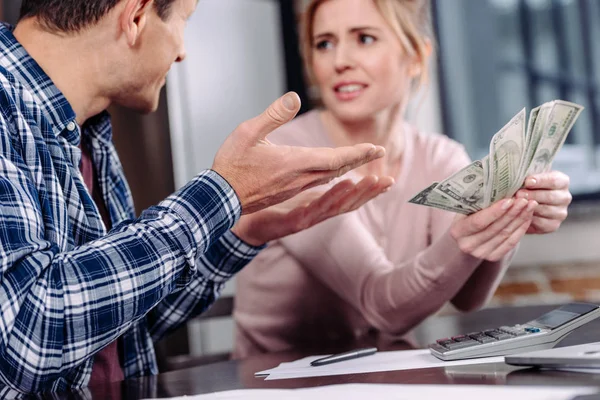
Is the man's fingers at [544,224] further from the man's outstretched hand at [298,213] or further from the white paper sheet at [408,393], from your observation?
the white paper sheet at [408,393]

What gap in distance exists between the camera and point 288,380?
83cm

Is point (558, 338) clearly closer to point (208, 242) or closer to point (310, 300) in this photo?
point (208, 242)

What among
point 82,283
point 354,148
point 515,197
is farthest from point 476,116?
point 82,283

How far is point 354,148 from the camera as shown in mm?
948

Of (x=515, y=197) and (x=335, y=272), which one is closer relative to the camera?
(x=515, y=197)

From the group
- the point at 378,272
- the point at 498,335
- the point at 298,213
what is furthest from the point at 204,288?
the point at 498,335

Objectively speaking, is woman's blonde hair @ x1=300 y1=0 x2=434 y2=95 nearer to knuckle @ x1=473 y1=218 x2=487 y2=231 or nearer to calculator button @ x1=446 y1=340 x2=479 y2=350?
knuckle @ x1=473 y1=218 x2=487 y2=231

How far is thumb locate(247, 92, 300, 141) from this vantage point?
907 millimetres

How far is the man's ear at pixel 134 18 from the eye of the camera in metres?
1.05

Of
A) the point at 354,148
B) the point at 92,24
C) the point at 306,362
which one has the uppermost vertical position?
the point at 92,24

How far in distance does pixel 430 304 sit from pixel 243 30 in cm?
181

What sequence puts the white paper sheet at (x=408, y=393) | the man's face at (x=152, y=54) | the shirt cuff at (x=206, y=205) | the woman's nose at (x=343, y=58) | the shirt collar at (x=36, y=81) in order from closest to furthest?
the white paper sheet at (x=408, y=393), the shirt cuff at (x=206, y=205), the shirt collar at (x=36, y=81), the man's face at (x=152, y=54), the woman's nose at (x=343, y=58)

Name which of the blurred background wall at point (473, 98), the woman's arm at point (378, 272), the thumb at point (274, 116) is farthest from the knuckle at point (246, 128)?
the blurred background wall at point (473, 98)

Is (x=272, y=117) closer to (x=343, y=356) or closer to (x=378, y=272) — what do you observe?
(x=343, y=356)
